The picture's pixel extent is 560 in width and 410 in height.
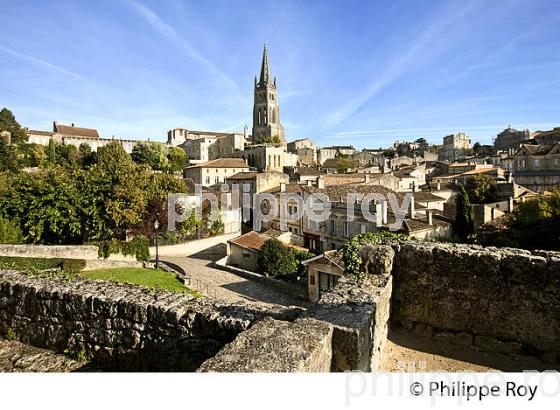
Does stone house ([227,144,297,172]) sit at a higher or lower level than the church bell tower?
lower

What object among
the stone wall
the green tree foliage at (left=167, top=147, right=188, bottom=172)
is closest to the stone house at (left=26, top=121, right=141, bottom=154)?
the green tree foliage at (left=167, top=147, right=188, bottom=172)

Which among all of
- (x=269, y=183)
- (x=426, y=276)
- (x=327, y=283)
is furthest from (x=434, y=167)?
(x=426, y=276)

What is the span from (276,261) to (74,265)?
1309 cm

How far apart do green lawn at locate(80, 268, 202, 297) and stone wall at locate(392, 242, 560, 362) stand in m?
13.6

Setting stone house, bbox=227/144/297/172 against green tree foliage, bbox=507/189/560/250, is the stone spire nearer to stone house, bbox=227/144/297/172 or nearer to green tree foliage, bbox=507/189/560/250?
stone house, bbox=227/144/297/172

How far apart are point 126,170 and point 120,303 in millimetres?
22353

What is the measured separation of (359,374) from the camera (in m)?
4.04

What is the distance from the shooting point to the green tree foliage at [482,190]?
132 ft

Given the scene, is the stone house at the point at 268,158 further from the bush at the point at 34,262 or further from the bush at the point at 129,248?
the bush at the point at 34,262

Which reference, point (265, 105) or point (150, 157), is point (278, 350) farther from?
point (265, 105)

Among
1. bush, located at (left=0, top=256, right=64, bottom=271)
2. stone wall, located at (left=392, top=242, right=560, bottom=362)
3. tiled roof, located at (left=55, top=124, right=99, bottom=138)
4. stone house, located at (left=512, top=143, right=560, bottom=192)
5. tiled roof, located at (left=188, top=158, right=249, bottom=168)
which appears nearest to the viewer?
stone wall, located at (left=392, top=242, right=560, bottom=362)

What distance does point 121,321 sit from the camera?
5.70m

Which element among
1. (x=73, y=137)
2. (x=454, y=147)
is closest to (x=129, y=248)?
(x=73, y=137)

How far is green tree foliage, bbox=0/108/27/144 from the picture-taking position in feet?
226
